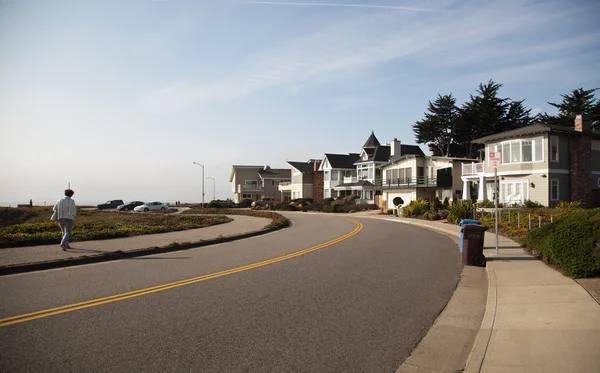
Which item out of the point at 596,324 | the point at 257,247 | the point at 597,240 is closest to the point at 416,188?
the point at 257,247

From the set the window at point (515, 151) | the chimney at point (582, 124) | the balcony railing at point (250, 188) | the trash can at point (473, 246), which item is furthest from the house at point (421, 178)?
the balcony railing at point (250, 188)

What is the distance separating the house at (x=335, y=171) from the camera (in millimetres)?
68562

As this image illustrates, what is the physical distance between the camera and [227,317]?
6.18 m

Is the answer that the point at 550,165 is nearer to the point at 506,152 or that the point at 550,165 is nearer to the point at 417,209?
the point at 506,152

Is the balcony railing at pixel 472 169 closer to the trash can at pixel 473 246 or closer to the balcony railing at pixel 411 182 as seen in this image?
the balcony railing at pixel 411 182

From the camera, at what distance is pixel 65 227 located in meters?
12.6

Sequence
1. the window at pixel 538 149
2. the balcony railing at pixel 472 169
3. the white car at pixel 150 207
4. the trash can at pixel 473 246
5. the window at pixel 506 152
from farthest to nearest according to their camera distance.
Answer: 1. the white car at pixel 150 207
2. the balcony railing at pixel 472 169
3. the window at pixel 506 152
4. the window at pixel 538 149
5. the trash can at pixel 473 246

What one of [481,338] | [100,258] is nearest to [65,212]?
[100,258]

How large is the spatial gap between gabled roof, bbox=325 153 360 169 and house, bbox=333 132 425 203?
9.19ft

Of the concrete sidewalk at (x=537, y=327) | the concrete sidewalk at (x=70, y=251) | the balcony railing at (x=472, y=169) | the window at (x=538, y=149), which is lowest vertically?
the concrete sidewalk at (x=537, y=327)

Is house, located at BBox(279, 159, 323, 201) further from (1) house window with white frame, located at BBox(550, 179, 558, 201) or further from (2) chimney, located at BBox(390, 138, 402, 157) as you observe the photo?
(1) house window with white frame, located at BBox(550, 179, 558, 201)

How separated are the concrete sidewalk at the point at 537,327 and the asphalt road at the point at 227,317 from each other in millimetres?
904

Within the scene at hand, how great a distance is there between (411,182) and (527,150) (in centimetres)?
1711

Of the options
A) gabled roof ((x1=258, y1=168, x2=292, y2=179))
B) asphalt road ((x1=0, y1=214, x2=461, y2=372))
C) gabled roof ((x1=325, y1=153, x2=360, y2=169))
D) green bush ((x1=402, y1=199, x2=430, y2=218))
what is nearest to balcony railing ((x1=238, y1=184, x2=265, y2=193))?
gabled roof ((x1=258, y1=168, x2=292, y2=179))
